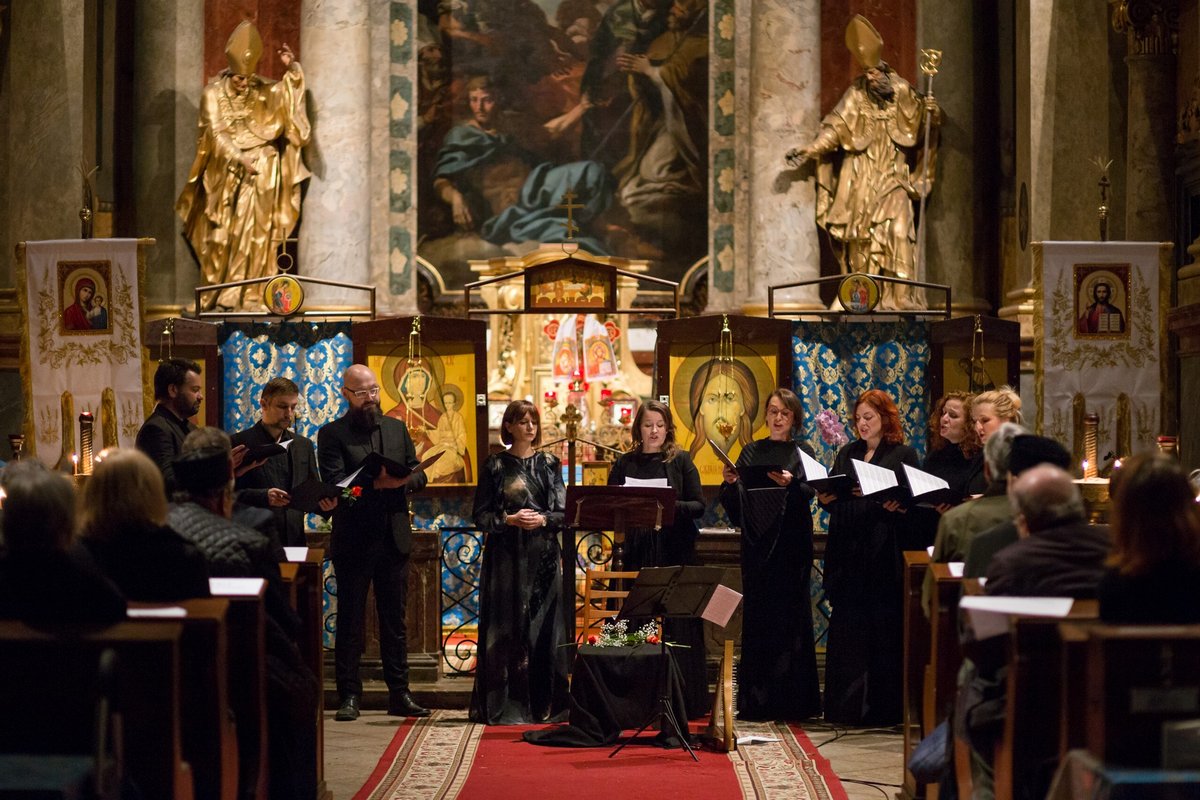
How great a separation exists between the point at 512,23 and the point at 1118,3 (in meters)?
5.73

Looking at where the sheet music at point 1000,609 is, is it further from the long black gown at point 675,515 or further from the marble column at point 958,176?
the marble column at point 958,176

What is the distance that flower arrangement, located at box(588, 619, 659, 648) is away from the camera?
807 cm

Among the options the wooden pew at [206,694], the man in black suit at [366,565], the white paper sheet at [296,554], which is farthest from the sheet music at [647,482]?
the wooden pew at [206,694]

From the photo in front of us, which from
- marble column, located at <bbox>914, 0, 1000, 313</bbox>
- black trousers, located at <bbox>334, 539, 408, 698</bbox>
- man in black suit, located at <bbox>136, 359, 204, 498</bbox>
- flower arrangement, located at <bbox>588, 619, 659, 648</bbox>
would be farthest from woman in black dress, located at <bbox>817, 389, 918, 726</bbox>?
marble column, located at <bbox>914, 0, 1000, 313</bbox>

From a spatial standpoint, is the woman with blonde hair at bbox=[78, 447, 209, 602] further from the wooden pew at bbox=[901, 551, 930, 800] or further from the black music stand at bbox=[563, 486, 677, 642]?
the black music stand at bbox=[563, 486, 677, 642]

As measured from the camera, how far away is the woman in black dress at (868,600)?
28.3 ft

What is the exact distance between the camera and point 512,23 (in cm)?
1502

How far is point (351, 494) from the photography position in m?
8.60

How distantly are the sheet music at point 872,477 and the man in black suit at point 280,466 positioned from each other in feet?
8.56

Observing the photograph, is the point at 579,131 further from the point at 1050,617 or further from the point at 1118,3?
the point at 1050,617

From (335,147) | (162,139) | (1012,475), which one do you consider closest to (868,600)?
(1012,475)

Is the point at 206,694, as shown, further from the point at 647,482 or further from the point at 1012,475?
the point at 647,482

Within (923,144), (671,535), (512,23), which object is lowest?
(671,535)

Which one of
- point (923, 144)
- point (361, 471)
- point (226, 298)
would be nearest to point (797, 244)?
point (923, 144)
